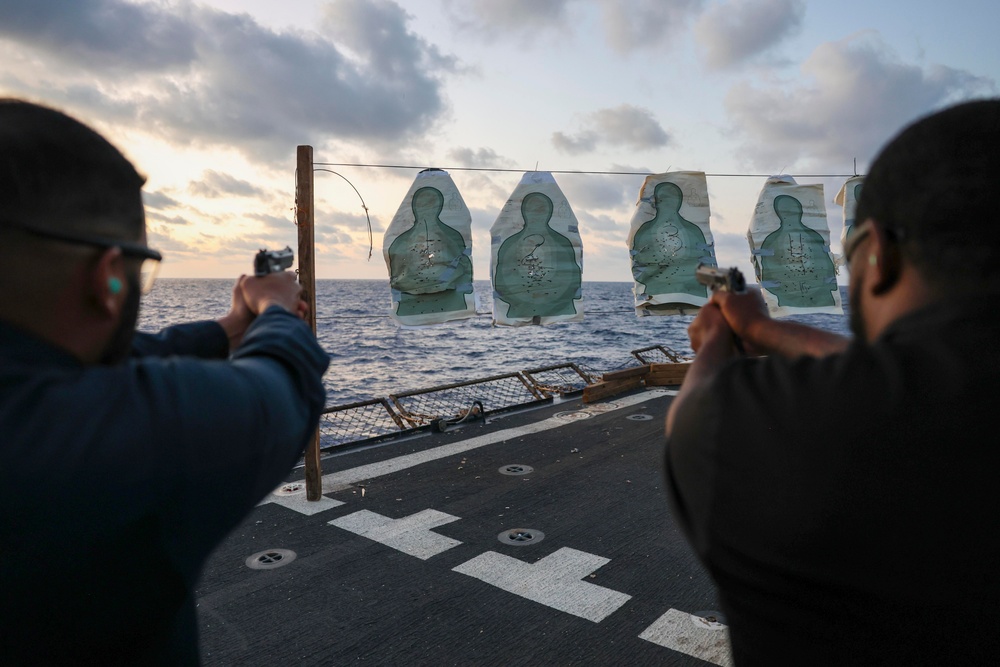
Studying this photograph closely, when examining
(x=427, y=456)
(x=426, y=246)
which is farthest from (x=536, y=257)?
(x=427, y=456)

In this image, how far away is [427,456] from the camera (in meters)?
7.56

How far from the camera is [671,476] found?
1.13 meters

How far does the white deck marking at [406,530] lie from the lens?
4.97 meters

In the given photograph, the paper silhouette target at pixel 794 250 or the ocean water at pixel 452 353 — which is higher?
the paper silhouette target at pixel 794 250

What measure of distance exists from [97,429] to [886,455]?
115 cm

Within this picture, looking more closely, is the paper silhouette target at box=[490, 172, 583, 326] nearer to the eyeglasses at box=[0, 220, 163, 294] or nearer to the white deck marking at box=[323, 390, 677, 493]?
the white deck marking at box=[323, 390, 677, 493]

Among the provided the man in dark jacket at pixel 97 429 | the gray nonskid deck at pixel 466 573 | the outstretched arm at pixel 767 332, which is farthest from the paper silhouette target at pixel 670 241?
the man in dark jacket at pixel 97 429

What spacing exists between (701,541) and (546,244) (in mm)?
8272

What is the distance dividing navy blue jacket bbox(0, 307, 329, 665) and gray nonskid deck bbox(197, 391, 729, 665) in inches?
113

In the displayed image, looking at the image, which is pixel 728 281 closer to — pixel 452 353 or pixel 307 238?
pixel 307 238

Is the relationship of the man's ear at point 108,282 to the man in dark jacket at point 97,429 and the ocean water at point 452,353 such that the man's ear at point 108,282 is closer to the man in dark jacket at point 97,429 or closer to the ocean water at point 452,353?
the man in dark jacket at point 97,429

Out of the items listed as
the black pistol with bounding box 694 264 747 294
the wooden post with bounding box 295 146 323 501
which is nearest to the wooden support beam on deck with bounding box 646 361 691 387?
the wooden post with bounding box 295 146 323 501

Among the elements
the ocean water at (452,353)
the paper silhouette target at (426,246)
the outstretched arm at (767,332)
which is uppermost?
the paper silhouette target at (426,246)

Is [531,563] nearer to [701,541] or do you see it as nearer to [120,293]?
[701,541]
